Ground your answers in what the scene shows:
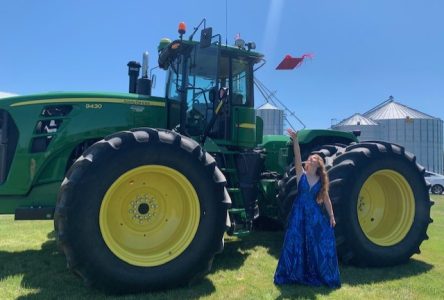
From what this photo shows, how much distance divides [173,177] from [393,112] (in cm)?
3132

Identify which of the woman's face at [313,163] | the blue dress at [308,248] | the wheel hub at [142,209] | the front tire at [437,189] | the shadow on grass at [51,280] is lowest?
the front tire at [437,189]

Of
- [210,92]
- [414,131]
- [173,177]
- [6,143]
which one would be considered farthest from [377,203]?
[414,131]

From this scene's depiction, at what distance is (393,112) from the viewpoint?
3300cm

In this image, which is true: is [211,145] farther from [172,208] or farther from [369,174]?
[369,174]

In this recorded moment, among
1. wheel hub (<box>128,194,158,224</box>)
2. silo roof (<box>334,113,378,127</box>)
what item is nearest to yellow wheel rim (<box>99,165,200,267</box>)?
wheel hub (<box>128,194,158,224</box>)

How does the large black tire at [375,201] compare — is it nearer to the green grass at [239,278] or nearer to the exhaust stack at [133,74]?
the green grass at [239,278]

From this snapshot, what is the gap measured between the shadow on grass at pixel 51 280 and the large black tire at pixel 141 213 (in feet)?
0.48

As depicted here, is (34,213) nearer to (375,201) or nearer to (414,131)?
(375,201)

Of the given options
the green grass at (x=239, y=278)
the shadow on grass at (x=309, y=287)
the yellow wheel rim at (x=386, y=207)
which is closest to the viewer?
the green grass at (x=239, y=278)

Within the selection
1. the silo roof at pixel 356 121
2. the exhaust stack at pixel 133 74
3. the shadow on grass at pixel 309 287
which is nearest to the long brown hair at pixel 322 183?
the shadow on grass at pixel 309 287

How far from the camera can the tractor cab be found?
6336 millimetres

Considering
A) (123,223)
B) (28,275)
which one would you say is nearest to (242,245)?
(123,223)

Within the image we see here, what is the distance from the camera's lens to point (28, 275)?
518 centimetres

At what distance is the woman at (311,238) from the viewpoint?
203 inches
